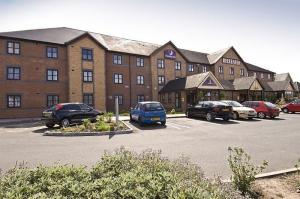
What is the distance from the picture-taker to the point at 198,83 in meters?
29.3

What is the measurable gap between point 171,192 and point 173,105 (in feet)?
101

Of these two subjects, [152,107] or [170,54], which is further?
[170,54]

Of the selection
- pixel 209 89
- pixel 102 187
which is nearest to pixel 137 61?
pixel 209 89

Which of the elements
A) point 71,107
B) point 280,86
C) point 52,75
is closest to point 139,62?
point 52,75

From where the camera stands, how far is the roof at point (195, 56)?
132 ft

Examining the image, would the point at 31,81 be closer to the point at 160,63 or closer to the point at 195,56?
the point at 160,63

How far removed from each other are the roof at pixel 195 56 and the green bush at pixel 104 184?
36.1 meters

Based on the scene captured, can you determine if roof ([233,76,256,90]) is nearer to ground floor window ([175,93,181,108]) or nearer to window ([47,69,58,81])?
ground floor window ([175,93,181,108])

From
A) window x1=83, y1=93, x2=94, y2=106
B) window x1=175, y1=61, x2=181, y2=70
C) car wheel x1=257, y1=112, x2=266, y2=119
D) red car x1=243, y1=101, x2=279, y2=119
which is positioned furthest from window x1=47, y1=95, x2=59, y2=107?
car wheel x1=257, y1=112, x2=266, y2=119

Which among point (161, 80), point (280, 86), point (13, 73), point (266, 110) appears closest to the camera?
point (266, 110)

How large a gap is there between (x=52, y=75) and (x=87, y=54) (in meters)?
4.99

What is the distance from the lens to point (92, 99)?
94.2ft

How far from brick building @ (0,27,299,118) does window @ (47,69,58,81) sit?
0.28ft

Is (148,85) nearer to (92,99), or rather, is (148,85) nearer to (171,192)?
(92,99)
